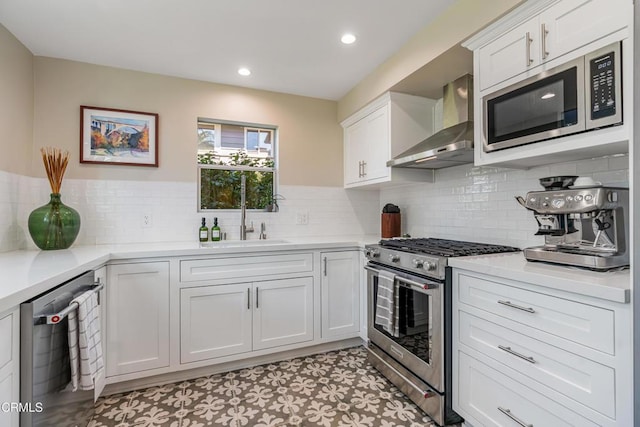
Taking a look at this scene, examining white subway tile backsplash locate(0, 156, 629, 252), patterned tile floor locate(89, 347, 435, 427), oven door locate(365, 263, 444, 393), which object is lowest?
patterned tile floor locate(89, 347, 435, 427)

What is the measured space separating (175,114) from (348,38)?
1.63 metres

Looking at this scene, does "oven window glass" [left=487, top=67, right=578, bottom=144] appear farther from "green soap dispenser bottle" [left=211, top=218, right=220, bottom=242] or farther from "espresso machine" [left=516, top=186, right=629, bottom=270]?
"green soap dispenser bottle" [left=211, top=218, right=220, bottom=242]

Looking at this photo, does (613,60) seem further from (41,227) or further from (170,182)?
(41,227)

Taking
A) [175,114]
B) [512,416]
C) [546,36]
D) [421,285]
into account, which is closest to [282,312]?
[421,285]

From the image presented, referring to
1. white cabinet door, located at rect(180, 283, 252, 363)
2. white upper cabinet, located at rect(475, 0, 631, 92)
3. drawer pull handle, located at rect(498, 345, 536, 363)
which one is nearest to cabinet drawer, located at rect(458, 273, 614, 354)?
drawer pull handle, located at rect(498, 345, 536, 363)

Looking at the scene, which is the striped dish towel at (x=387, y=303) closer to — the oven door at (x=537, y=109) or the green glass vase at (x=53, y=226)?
the oven door at (x=537, y=109)

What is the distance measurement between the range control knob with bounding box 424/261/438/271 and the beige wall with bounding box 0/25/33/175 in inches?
107

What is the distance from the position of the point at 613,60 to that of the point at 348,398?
2175 mm

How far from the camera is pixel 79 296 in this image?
142 centimetres

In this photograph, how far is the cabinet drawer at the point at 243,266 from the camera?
2.22m

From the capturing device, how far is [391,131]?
103 inches

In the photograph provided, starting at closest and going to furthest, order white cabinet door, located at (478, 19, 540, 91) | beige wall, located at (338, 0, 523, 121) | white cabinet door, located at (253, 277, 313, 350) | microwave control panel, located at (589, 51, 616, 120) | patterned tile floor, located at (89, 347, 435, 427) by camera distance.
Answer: microwave control panel, located at (589, 51, 616, 120)
white cabinet door, located at (478, 19, 540, 91)
beige wall, located at (338, 0, 523, 121)
patterned tile floor, located at (89, 347, 435, 427)
white cabinet door, located at (253, 277, 313, 350)

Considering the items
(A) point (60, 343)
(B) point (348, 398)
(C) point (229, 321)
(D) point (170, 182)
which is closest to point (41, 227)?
(D) point (170, 182)

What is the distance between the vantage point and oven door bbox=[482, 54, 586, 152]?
1351mm
